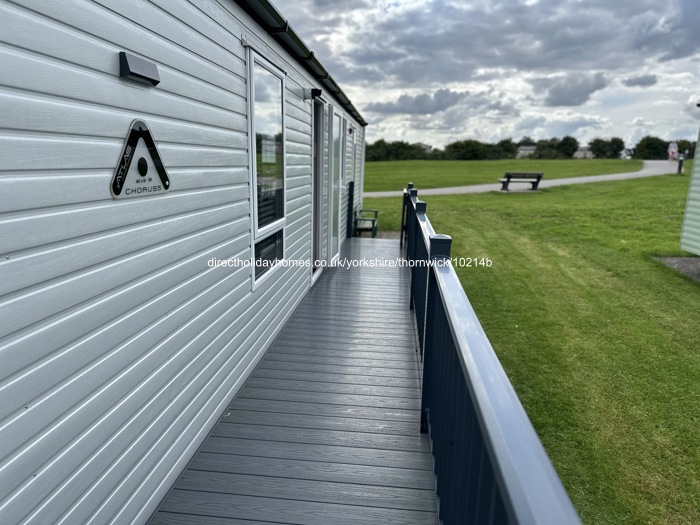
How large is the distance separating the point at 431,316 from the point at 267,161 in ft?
6.75

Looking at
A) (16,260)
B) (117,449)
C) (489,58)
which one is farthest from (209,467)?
(489,58)

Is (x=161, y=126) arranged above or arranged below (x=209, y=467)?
above

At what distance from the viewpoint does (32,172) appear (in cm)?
129

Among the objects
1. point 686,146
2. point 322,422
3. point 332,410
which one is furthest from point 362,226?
point 686,146

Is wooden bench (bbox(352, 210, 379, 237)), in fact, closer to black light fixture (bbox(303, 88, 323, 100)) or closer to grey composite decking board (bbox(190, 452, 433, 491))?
black light fixture (bbox(303, 88, 323, 100))

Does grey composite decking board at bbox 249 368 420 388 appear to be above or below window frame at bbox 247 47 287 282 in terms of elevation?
below

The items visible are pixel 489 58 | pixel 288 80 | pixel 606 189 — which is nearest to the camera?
pixel 288 80

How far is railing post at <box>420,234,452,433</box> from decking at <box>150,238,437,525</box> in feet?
0.68

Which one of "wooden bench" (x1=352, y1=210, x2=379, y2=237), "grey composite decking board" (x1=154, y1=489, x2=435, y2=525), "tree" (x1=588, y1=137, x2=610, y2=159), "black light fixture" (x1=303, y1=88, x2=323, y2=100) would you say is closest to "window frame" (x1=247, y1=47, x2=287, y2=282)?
"black light fixture" (x1=303, y1=88, x2=323, y2=100)

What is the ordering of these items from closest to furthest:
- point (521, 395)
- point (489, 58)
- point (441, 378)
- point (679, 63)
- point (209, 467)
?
1. point (441, 378)
2. point (209, 467)
3. point (521, 395)
4. point (679, 63)
5. point (489, 58)

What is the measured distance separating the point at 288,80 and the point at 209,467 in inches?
132

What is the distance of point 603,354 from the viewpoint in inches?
179

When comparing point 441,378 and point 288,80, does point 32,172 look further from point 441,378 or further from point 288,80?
point 288,80

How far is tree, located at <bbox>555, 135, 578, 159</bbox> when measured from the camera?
48.8 metres
